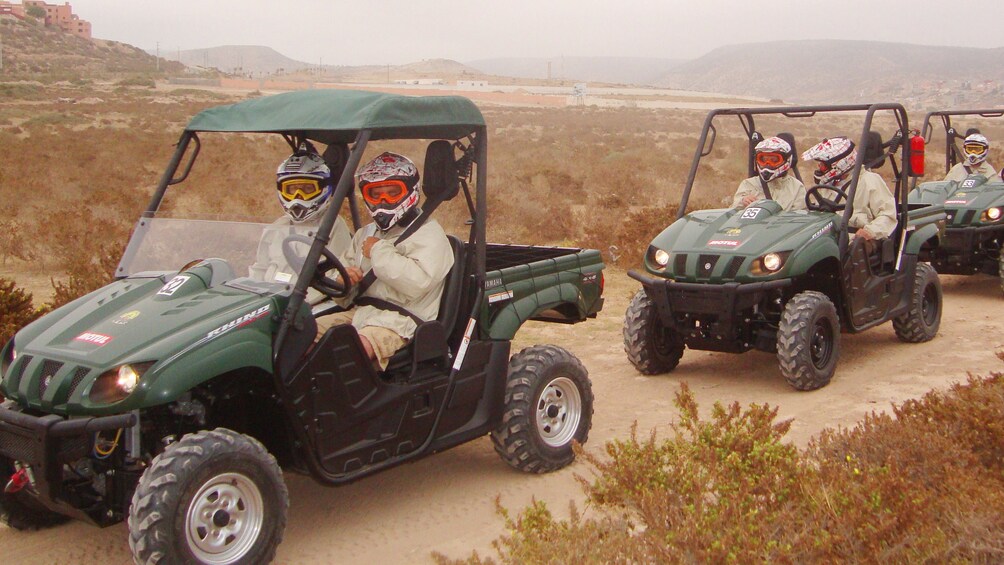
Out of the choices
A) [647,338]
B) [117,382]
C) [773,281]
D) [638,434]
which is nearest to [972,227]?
[773,281]

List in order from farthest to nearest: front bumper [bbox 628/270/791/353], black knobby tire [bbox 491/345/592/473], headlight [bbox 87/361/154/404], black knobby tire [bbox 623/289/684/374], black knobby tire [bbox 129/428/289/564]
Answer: black knobby tire [bbox 623/289/684/374], front bumper [bbox 628/270/791/353], black knobby tire [bbox 491/345/592/473], headlight [bbox 87/361/154/404], black knobby tire [bbox 129/428/289/564]

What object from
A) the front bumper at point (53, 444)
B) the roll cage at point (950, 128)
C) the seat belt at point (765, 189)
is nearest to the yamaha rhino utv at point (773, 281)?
the seat belt at point (765, 189)

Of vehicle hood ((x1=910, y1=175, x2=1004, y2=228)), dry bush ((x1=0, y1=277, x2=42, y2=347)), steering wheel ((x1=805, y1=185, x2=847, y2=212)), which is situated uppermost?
steering wheel ((x1=805, y1=185, x2=847, y2=212))

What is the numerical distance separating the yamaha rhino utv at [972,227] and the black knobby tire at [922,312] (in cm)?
207

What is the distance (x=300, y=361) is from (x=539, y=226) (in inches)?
487

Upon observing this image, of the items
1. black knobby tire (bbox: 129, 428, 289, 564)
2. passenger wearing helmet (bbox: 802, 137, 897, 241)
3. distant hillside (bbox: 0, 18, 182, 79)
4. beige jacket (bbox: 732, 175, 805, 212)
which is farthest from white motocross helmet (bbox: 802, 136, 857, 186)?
distant hillside (bbox: 0, 18, 182, 79)

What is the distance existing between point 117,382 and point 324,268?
130cm

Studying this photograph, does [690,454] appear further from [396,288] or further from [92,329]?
[92,329]

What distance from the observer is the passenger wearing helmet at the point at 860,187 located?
8188 millimetres

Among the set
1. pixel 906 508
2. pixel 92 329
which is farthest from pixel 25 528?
pixel 906 508

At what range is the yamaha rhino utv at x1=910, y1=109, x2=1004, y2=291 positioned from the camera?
11.1 meters

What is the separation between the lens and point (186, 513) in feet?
12.7

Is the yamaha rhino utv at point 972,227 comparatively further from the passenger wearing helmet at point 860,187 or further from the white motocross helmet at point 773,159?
the white motocross helmet at point 773,159

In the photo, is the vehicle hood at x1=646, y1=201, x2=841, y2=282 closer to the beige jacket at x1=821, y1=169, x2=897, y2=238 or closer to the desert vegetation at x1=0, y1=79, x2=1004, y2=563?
the beige jacket at x1=821, y1=169, x2=897, y2=238
